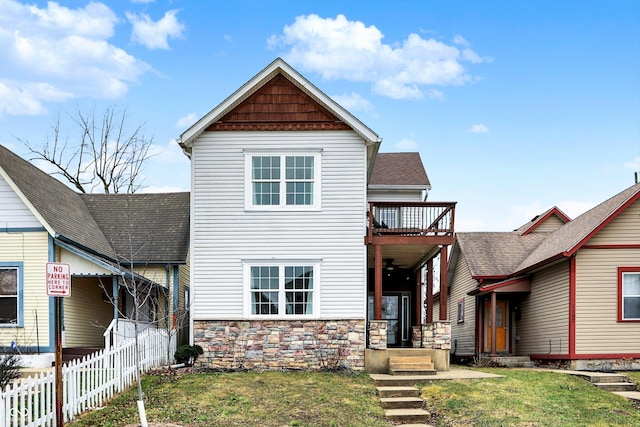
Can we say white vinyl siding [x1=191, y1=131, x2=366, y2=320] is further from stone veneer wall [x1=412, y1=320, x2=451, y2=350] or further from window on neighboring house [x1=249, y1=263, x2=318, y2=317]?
stone veneer wall [x1=412, y1=320, x2=451, y2=350]

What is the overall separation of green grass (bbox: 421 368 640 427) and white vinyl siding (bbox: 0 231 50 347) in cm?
955

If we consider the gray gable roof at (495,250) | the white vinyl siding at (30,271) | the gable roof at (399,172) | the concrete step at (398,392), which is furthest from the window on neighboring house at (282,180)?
the gray gable roof at (495,250)

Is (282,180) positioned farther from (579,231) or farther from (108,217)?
(579,231)

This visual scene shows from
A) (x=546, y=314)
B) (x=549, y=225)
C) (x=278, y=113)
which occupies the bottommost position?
(x=546, y=314)

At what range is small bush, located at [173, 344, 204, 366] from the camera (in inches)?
671

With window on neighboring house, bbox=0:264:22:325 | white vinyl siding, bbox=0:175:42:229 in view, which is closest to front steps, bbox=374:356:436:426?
window on neighboring house, bbox=0:264:22:325

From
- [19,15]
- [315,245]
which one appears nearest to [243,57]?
[315,245]

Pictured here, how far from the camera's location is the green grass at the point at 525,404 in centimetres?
1191

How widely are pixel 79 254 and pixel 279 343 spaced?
5512 millimetres

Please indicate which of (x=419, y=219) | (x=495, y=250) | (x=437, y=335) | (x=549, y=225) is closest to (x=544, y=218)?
(x=549, y=225)

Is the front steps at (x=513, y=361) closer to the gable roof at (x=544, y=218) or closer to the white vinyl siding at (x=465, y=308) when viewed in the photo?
the white vinyl siding at (x=465, y=308)

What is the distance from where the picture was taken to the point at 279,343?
57.9 ft

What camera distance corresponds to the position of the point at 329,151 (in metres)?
18.1

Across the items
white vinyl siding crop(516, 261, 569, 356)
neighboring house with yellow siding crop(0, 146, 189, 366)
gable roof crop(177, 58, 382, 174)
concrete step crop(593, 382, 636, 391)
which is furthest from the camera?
white vinyl siding crop(516, 261, 569, 356)
